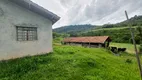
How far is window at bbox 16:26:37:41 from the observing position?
11257mm

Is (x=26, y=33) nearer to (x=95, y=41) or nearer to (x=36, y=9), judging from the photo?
(x=36, y=9)

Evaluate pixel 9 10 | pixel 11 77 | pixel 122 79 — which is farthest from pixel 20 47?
pixel 122 79

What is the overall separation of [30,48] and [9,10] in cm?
331

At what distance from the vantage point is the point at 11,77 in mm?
7750

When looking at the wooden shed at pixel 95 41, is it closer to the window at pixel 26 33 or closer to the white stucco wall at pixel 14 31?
the white stucco wall at pixel 14 31

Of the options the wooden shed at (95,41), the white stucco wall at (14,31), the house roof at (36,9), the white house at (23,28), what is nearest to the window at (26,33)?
the white house at (23,28)

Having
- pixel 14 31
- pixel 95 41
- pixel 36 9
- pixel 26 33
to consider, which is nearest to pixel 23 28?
pixel 26 33

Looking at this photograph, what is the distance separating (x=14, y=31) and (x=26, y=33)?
3.89ft

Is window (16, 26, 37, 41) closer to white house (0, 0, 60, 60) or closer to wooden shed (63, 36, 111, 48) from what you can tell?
white house (0, 0, 60, 60)

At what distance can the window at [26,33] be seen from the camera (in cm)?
1126

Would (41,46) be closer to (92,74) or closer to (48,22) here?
(48,22)

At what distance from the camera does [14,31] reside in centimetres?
1080

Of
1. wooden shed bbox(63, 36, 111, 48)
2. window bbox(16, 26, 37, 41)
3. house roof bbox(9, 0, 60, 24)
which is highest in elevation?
house roof bbox(9, 0, 60, 24)

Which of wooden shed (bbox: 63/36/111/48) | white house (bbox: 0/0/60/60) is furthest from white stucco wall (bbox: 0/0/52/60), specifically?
wooden shed (bbox: 63/36/111/48)
